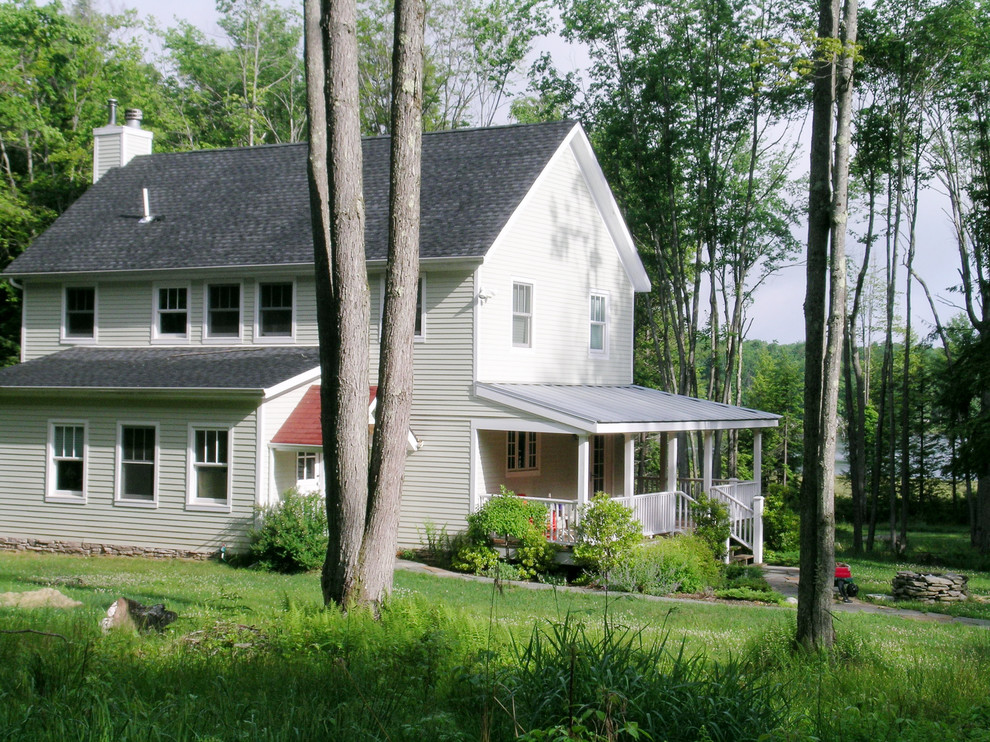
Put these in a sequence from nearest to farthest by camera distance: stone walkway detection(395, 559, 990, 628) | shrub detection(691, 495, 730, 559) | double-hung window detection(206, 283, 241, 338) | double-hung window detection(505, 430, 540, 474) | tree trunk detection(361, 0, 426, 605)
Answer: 1. tree trunk detection(361, 0, 426, 605)
2. stone walkway detection(395, 559, 990, 628)
3. shrub detection(691, 495, 730, 559)
4. double-hung window detection(206, 283, 241, 338)
5. double-hung window detection(505, 430, 540, 474)

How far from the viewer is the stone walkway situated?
15.3m

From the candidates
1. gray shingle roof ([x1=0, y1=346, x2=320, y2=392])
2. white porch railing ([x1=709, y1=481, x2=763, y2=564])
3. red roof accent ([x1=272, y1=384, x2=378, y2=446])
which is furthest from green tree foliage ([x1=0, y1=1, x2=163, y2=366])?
white porch railing ([x1=709, y1=481, x2=763, y2=564])

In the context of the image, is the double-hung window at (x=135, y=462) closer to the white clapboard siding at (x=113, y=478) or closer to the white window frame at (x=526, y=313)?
the white clapboard siding at (x=113, y=478)

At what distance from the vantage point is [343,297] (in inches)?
404

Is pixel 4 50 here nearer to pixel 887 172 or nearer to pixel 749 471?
pixel 887 172

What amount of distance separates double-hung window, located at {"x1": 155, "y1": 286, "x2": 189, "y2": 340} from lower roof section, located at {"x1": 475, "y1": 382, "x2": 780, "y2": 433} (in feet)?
23.5

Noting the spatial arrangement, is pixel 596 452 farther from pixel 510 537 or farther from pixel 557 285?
pixel 510 537

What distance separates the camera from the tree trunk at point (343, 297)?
33.0ft

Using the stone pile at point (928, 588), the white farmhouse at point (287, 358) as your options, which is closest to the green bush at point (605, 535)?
the white farmhouse at point (287, 358)

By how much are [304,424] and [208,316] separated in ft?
14.2

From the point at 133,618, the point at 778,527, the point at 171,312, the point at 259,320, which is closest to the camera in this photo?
the point at 133,618

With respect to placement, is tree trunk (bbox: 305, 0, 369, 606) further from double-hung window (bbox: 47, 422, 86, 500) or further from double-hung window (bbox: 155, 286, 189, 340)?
double-hung window (bbox: 155, 286, 189, 340)

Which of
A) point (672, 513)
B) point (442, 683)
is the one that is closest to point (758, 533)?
point (672, 513)

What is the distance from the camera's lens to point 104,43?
3597 centimetres
